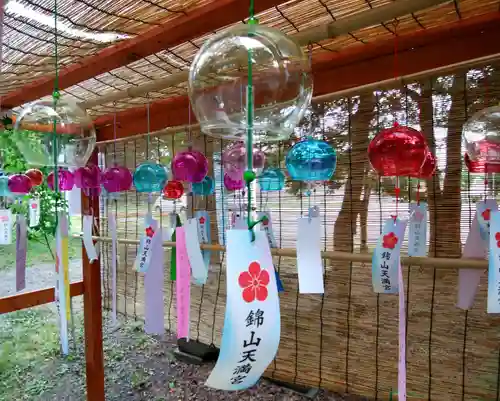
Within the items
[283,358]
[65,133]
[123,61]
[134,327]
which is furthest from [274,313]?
[134,327]

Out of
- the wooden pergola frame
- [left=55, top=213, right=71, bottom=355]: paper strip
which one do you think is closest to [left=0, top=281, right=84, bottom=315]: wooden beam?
the wooden pergola frame

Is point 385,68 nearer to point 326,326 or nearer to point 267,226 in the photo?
point 267,226

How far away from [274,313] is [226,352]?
78 mm

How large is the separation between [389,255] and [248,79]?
54cm

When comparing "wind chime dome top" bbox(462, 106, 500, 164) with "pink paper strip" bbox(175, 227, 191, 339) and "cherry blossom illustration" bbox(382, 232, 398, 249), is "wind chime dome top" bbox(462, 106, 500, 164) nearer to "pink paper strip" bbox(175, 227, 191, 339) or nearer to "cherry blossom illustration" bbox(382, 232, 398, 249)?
"cherry blossom illustration" bbox(382, 232, 398, 249)

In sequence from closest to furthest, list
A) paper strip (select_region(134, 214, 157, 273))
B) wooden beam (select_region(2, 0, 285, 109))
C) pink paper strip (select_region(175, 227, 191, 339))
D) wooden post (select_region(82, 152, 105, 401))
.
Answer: wooden beam (select_region(2, 0, 285, 109)), pink paper strip (select_region(175, 227, 191, 339)), paper strip (select_region(134, 214, 157, 273)), wooden post (select_region(82, 152, 105, 401))

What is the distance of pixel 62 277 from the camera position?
109cm

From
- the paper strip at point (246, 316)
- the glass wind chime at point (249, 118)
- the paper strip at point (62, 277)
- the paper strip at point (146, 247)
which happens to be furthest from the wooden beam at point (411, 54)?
the paper strip at point (62, 277)

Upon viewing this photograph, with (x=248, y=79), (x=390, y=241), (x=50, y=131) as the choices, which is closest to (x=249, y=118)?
(x=248, y=79)

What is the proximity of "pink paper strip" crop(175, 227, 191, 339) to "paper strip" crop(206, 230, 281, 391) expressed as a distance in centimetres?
57

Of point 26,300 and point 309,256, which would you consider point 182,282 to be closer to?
point 309,256

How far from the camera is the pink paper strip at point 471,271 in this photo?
0.85 m

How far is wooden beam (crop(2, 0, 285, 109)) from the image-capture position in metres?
0.90

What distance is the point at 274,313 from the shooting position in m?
0.51
